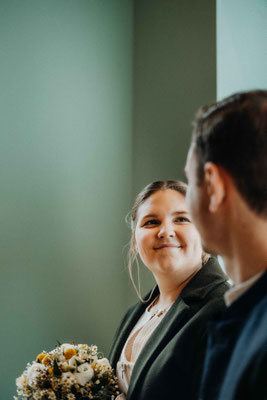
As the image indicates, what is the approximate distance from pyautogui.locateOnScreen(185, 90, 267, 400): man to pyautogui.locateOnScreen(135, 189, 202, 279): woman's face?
76cm

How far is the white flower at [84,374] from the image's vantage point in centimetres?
154

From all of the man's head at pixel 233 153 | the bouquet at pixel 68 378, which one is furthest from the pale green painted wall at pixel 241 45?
the bouquet at pixel 68 378

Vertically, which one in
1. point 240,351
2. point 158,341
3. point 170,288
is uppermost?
point 240,351

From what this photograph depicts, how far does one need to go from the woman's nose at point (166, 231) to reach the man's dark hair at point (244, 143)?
0.82 meters

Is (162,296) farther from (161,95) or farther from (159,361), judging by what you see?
(161,95)

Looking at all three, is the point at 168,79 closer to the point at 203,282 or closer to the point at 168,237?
the point at 168,237

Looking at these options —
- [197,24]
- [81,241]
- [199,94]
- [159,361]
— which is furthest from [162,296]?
[197,24]

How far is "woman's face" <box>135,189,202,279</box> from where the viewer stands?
1.73m

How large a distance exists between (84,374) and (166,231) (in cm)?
60

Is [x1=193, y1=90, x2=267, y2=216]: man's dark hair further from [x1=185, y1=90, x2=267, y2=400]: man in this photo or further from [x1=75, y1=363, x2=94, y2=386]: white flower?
[x1=75, y1=363, x2=94, y2=386]: white flower

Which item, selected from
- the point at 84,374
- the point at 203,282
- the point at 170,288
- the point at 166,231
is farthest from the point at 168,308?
the point at 84,374

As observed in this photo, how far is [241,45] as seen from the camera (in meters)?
2.18

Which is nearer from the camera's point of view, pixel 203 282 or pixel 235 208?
pixel 235 208

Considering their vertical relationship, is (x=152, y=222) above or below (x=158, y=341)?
above
